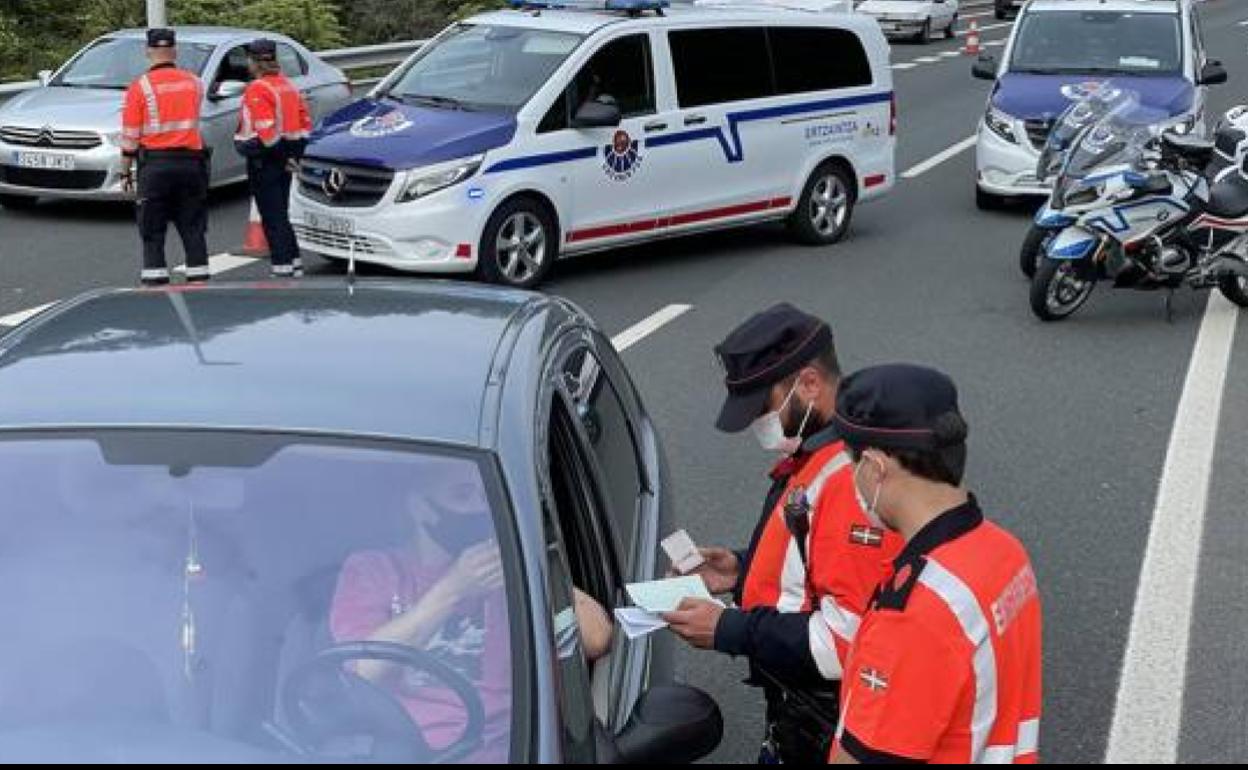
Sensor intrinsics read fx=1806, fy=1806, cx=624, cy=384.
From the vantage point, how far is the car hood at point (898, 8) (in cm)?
3588

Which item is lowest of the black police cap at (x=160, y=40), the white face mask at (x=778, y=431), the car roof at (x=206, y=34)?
the car roof at (x=206, y=34)

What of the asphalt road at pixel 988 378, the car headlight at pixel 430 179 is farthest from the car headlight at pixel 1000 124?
the car headlight at pixel 430 179

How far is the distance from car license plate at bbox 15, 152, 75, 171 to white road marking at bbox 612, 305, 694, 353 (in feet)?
18.1

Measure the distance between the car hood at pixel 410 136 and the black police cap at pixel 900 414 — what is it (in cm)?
903

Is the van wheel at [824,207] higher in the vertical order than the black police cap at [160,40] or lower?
lower

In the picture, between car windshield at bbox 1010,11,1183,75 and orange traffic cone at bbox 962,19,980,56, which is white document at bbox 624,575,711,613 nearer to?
car windshield at bbox 1010,11,1183,75

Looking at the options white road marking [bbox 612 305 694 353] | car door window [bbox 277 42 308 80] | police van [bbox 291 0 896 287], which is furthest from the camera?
car door window [bbox 277 42 308 80]

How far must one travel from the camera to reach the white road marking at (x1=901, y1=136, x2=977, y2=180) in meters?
18.5

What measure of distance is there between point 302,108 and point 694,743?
1049 centimetres

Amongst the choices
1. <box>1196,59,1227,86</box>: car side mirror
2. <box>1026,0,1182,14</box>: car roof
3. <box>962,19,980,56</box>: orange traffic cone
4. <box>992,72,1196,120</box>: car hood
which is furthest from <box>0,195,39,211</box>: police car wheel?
<box>962,19,980,56</box>: orange traffic cone

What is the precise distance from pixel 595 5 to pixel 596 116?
1.62 metres

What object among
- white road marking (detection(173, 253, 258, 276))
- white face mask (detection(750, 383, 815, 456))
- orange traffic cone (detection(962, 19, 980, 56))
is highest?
white face mask (detection(750, 383, 815, 456))

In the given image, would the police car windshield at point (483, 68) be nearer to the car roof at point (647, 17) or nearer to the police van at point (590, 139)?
the police van at point (590, 139)

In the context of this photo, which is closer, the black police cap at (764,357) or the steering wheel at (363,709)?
the steering wheel at (363,709)
